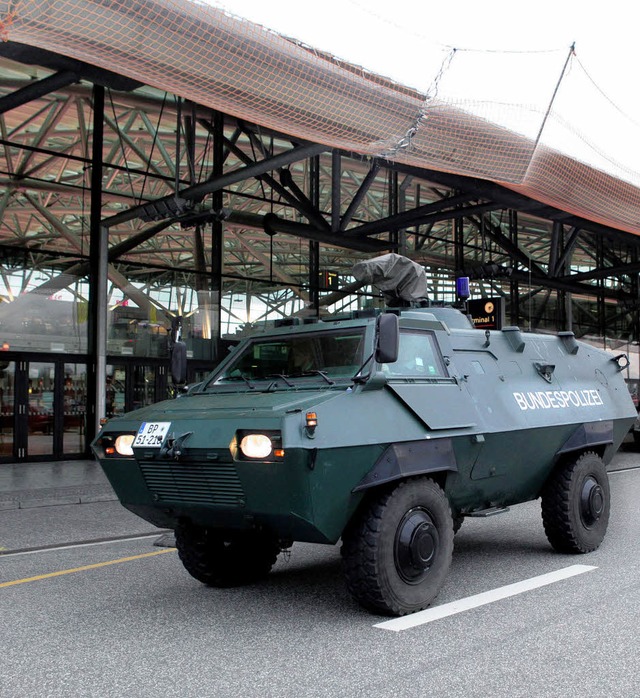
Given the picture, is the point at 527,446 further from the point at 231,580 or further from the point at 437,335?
the point at 231,580

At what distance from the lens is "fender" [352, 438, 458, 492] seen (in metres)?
5.36

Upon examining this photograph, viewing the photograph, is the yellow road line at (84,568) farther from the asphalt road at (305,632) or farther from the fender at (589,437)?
the fender at (589,437)

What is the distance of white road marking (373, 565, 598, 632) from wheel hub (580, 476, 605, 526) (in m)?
0.65

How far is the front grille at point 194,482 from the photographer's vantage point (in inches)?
208

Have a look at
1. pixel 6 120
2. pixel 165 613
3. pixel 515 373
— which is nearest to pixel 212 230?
pixel 6 120

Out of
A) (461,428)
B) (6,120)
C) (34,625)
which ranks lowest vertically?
(34,625)

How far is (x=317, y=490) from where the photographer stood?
5.06 metres

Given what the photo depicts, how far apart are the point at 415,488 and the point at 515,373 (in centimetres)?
212

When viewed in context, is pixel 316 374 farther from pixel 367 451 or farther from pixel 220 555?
pixel 220 555

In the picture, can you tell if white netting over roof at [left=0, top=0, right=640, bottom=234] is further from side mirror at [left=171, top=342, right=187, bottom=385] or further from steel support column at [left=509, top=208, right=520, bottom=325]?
steel support column at [left=509, top=208, right=520, bottom=325]

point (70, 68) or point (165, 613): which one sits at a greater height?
point (70, 68)

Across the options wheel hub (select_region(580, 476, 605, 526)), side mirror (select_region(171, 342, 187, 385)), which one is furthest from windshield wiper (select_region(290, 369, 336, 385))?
wheel hub (select_region(580, 476, 605, 526))

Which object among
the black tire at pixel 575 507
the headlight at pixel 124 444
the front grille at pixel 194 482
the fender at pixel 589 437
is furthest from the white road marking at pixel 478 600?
the headlight at pixel 124 444

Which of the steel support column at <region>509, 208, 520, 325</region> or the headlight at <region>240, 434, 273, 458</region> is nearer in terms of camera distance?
the headlight at <region>240, 434, 273, 458</region>
